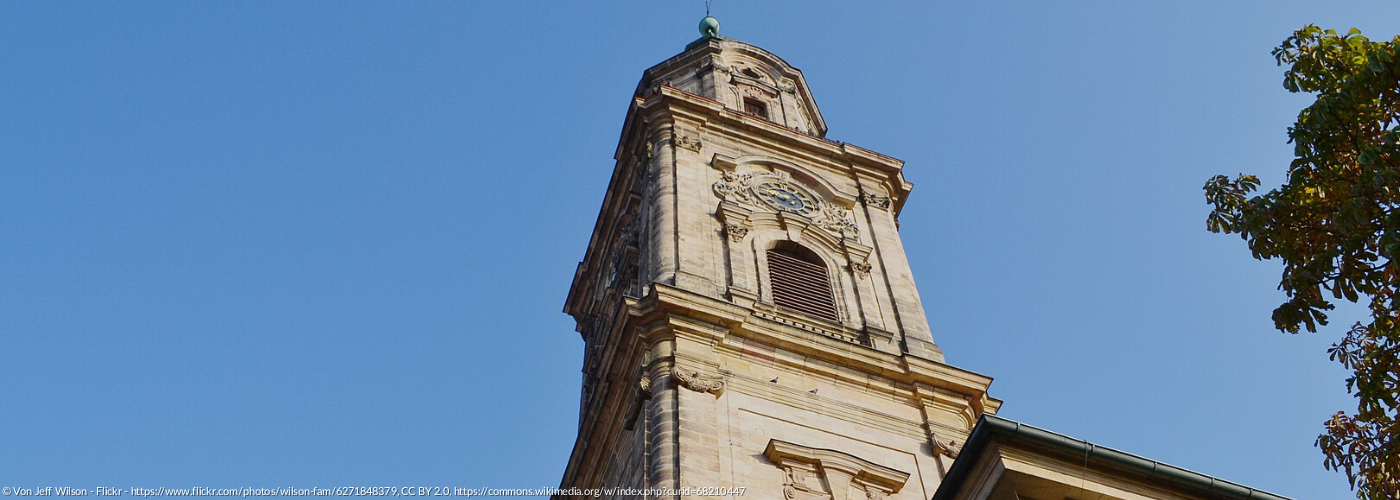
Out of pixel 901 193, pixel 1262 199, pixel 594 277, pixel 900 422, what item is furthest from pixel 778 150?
pixel 1262 199

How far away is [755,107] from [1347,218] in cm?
3206

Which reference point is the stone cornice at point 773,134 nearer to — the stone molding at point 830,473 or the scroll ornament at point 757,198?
the scroll ornament at point 757,198

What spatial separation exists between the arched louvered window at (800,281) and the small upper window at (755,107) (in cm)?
1060

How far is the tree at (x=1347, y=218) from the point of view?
10203 millimetres

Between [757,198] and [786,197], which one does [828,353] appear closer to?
[757,198]

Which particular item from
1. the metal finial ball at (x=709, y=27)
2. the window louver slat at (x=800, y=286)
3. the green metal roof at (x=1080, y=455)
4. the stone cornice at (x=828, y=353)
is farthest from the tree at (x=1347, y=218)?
the metal finial ball at (x=709, y=27)

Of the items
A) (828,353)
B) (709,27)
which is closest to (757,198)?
(828,353)

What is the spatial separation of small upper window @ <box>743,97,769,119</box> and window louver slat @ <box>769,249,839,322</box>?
420 inches

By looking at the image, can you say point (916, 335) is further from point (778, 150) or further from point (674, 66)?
point (674, 66)

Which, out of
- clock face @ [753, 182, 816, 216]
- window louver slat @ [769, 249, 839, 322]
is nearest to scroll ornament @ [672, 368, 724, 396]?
window louver slat @ [769, 249, 839, 322]

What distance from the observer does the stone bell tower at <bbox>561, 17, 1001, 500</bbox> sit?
22891 mm

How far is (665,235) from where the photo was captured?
96.8ft

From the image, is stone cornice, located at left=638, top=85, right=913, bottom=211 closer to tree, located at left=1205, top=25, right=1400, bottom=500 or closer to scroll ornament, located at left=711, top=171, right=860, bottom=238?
scroll ornament, located at left=711, top=171, right=860, bottom=238

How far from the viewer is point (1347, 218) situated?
10.0 meters
